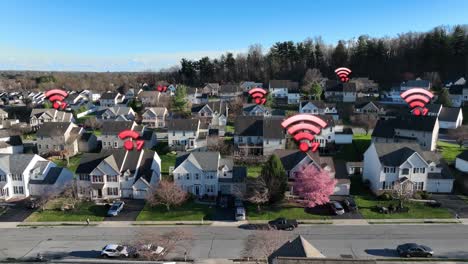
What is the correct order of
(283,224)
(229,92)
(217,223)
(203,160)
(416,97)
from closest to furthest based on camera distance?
(283,224) < (217,223) < (203,160) < (416,97) < (229,92)

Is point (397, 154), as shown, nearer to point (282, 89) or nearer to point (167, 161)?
point (167, 161)

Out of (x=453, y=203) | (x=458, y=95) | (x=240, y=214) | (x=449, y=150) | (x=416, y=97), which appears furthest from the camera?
(x=458, y=95)

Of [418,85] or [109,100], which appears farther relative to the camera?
[109,100]

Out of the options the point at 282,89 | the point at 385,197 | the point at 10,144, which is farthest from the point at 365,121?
the point at 10,144

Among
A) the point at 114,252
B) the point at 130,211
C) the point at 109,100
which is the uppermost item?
the point at 109,100

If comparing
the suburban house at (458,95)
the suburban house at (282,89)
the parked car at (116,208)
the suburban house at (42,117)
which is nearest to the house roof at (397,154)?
the parked car at (116,208)

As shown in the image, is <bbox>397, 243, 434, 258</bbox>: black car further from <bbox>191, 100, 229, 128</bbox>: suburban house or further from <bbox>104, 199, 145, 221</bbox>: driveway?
<bbox>191, 100, 229, 128</bbox>: suburban house

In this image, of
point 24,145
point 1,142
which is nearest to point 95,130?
point 24,145

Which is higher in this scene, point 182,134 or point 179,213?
point 182,134
